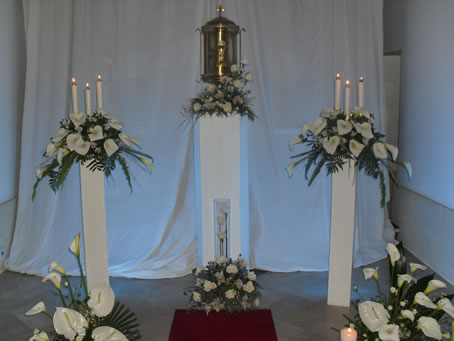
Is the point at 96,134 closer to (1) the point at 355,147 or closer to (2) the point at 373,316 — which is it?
(1) the point at 355,147

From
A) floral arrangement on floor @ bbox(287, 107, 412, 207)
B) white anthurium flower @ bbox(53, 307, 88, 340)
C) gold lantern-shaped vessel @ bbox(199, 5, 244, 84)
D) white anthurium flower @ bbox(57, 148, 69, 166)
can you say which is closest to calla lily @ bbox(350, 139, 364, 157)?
floral arrangement on floor @ bbox(287, 107, 412, 207)

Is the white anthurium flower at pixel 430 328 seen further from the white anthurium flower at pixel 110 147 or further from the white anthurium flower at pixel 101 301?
the white anthurium flower at pixel 110 147

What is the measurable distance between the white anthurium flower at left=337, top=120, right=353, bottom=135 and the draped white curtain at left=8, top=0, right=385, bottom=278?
120cm

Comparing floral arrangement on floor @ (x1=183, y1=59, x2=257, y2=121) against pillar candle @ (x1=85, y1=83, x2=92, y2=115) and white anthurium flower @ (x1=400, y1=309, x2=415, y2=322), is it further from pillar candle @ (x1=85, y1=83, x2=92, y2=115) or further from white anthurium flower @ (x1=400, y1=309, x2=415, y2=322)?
white anthurium flower @ (x1=400, y1=309, x2=415, y2=322)

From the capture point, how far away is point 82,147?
2951mm

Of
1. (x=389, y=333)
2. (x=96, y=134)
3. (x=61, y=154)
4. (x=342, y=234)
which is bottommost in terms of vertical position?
(x=342, y=234)

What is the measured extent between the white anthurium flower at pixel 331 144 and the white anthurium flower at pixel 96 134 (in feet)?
4.79

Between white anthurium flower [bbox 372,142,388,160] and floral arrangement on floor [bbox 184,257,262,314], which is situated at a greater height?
white anthurium flower [bbox 372,142,388,160]

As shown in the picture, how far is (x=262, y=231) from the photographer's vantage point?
14.4 feet

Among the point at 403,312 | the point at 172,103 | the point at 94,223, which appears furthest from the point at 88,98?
the point at 403,312

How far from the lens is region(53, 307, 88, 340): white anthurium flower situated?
144 centimetres

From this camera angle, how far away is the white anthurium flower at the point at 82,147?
2934 mm

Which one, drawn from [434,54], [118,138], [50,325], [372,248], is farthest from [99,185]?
[434,54]

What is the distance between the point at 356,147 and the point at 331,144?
16 centimetres
